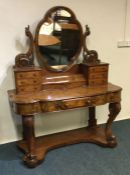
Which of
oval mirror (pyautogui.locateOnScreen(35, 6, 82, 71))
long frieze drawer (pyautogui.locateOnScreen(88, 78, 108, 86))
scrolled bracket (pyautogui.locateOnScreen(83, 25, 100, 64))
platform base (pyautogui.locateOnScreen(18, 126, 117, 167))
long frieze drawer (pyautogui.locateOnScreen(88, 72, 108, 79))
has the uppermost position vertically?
oval mirror (pyautogui.locateOnScreen(35, 6, 82, 71))

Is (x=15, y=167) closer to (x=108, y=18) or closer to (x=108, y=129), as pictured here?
(x=108, y=129)

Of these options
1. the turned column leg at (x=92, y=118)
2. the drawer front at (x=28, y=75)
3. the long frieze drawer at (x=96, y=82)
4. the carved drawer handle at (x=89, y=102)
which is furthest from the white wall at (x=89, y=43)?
the carved drawer handle at (x=89, y=102)

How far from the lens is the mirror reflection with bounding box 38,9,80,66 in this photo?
8.12 feet

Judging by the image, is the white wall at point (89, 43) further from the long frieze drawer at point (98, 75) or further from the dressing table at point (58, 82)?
the long frieze drawer at point (98, 75)

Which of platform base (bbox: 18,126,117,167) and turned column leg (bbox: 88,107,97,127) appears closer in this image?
platform base (bbox: 18,126,117,167)

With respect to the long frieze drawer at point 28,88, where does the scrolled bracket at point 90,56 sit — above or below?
above

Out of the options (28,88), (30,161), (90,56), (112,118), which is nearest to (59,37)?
(90,56)

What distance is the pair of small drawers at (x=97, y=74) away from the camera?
2570 mm

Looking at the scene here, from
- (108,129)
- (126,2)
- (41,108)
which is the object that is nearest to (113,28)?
(126,2)

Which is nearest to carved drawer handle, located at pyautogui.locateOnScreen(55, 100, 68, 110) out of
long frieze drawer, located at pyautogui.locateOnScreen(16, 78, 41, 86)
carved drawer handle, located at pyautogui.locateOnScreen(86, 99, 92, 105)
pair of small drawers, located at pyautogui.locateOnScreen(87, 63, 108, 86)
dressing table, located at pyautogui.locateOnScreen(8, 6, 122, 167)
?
dressing table, located at pyautogui.locateOnScreen(8, 6, 122, 167)

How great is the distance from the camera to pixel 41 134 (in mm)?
2818

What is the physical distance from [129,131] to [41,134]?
1110 millimetres

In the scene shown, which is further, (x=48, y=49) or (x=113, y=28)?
(x=113, y=28)

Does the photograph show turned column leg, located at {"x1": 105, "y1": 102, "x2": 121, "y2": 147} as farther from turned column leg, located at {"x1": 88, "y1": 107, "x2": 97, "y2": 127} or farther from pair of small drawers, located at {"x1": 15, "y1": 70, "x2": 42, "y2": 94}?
pair of small drawers, located at {"x1": 15, "y1": 70, "x2": 42, "y2": 94}
